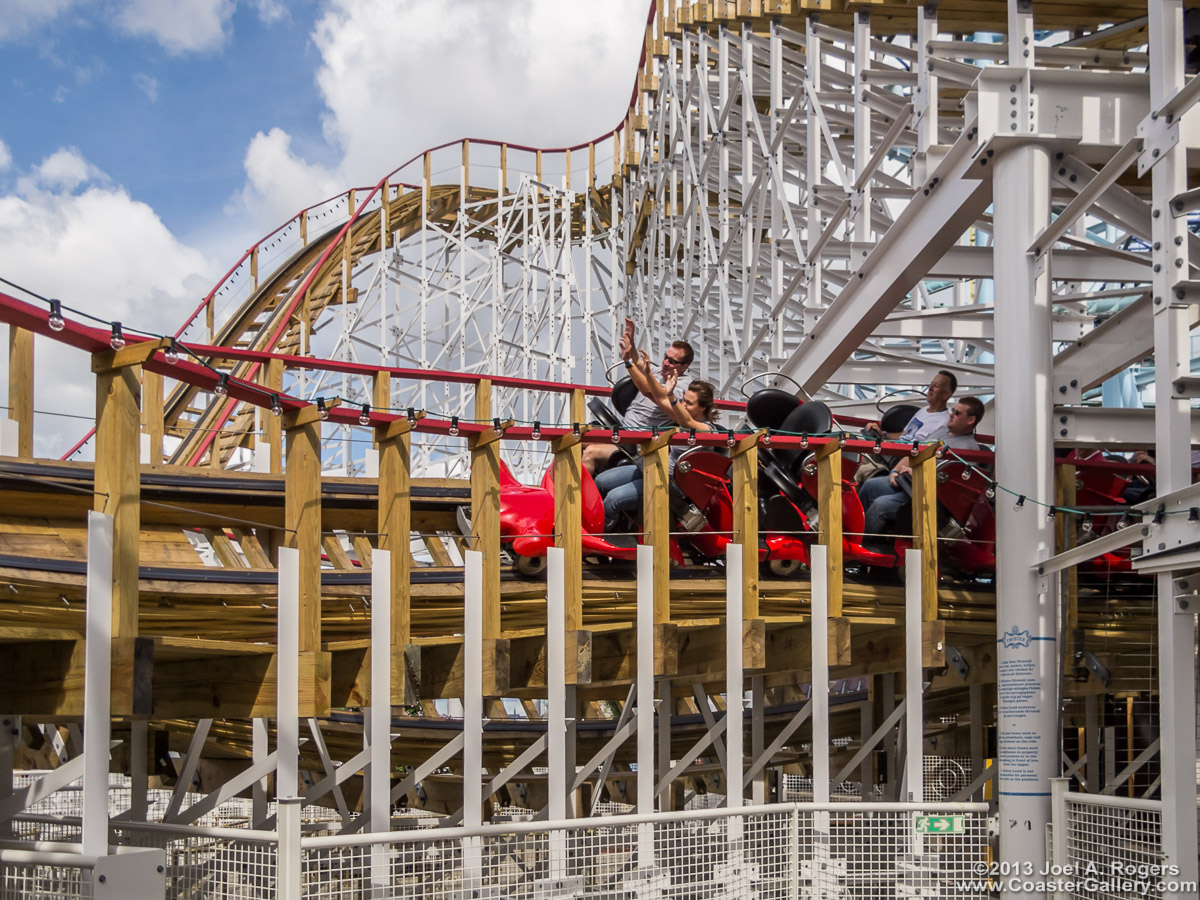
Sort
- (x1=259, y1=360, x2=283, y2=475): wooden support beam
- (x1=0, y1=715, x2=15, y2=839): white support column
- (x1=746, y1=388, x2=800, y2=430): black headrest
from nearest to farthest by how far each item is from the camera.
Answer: (x1=0, y1=715, x2=15, y2=839): white support column → (x1=746, y1=388, x2=800, y2=430): black headrest → (x1=259, y1=360, x2=283, y2=475): wooden support beam

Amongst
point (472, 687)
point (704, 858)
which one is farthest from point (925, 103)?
point (704, 858)

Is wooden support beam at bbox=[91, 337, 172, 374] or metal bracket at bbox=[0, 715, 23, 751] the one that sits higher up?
wooden support beam at bbox=[91, 337, 172, 374]

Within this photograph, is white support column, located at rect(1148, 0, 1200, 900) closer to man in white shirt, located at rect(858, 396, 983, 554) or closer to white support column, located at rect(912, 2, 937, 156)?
man in white shirt, located at rect(858, 396, 983, 554)

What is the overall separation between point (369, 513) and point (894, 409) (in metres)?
3.31

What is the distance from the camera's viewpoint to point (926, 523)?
699cm

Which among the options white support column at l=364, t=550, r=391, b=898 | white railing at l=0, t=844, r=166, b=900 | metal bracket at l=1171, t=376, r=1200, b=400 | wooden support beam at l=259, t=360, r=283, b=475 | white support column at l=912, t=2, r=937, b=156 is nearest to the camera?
white railing at l=0, t=844, r=166, b=900

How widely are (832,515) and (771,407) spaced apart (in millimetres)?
903

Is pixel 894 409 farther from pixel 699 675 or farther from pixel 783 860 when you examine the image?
pixel 783 860

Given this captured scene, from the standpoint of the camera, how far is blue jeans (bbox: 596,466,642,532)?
266 inches

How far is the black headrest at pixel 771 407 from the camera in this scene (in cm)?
741

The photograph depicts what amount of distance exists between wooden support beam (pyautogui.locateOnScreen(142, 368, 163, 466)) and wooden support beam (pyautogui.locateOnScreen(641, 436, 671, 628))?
315 cm

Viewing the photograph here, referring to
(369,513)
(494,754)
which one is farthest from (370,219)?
(369,513)

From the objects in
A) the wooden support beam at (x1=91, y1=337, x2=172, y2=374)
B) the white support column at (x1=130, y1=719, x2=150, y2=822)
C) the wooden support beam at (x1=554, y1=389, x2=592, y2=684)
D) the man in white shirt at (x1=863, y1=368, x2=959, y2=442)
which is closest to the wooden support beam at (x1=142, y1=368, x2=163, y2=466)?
the white support column at (x1=130, y1=719, x2=150, y2=822)

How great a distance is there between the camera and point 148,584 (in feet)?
16.9
